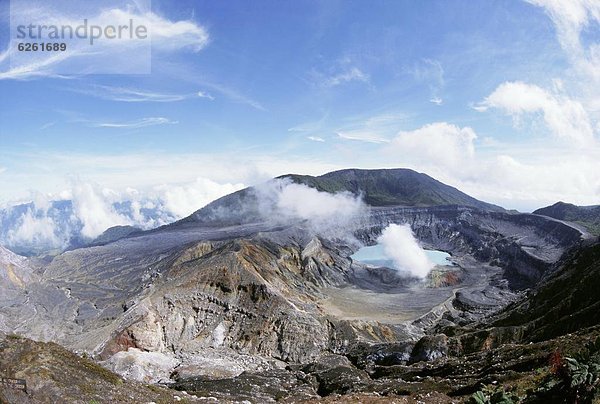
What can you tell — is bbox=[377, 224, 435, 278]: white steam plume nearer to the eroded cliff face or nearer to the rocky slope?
the rocky slope

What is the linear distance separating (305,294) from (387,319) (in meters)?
24.1

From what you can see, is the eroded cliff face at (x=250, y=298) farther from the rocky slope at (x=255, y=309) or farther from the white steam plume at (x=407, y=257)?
the white steam plume at (x=407, y=257)

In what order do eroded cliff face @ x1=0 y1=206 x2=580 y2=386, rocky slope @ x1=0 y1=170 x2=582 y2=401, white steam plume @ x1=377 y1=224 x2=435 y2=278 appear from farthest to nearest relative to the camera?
white steam plume @ x1=377 y1=224 x2=435 y2=278, eroded cliff face @ x1=0 y1=206 x2=580 y2=386, rocky slope @ x1=0 y1=170 x2=582 y2=401

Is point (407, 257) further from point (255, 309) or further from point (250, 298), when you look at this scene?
point (255, 309)

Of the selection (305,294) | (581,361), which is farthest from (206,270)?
(581,361)

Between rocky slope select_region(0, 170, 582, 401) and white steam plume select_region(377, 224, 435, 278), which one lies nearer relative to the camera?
rocky slope select_region(0, 170, 582, 401)

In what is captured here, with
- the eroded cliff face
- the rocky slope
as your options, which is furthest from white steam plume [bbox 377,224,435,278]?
the eroded cliff face

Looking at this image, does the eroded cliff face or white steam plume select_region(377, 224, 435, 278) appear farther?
white steam plume select_region(377, 224, 435, 278)

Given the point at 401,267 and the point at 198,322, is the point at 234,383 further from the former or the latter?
the point at 401,267

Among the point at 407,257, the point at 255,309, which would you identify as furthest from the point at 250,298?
the point at 407,257

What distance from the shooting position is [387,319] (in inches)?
4181

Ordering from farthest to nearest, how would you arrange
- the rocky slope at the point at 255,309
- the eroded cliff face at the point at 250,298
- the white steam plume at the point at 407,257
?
the white steam plume at the point at 407,257, the eroded cliff face at the point at 250,298, the rocky slope at the point at 255,309

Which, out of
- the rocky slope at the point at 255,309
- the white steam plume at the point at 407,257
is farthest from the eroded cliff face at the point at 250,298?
the white steam plume at the point at 407,257

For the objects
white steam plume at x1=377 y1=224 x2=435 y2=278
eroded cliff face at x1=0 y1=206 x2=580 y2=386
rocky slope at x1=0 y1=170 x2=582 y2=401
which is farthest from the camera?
white steam plume at x1=377 y1=224 x2=435 y2=278
